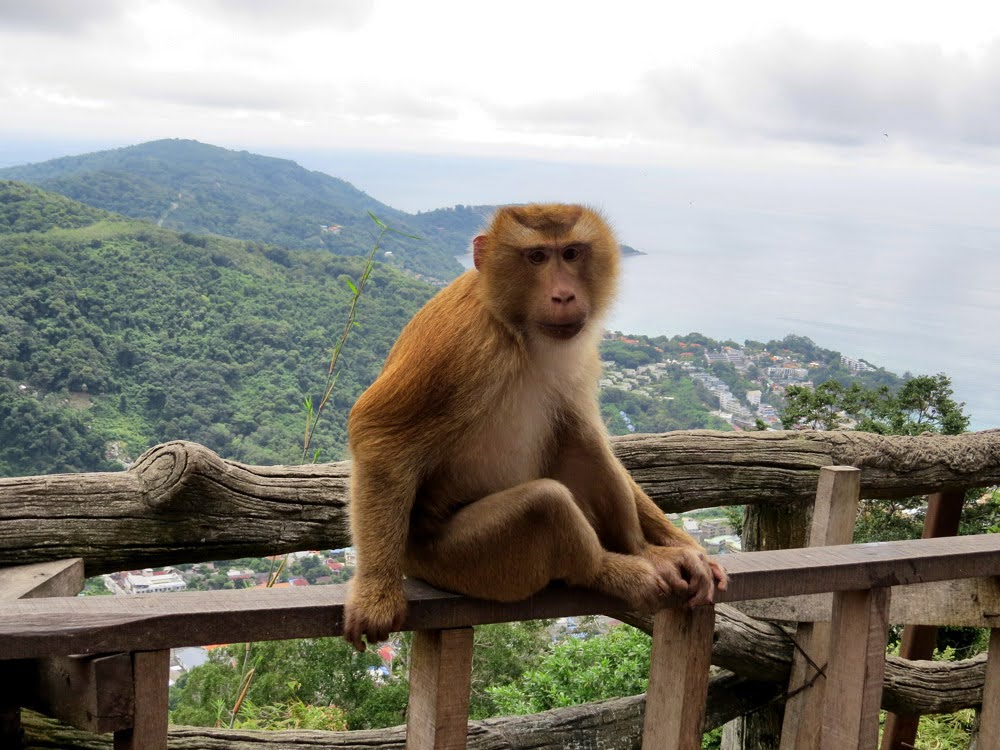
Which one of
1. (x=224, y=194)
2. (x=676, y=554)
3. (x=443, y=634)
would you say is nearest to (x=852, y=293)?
(x=224, y=194)

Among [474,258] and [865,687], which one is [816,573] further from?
[474,258]

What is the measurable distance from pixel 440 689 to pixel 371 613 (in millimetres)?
216

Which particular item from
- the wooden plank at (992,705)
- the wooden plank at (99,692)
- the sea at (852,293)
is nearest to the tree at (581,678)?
the wooden plank at (992,705)

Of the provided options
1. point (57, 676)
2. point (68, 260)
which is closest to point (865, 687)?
point (57, 676)

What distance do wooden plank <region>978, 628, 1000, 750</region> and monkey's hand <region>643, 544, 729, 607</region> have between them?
36.4 inches

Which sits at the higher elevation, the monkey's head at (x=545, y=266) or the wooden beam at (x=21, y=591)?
the monkey's head at (x=545, y=266)

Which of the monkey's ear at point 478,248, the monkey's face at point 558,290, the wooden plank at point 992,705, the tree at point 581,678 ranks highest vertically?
the monkey's ear at point 478,248

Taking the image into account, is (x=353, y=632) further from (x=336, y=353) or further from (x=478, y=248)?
(x=336, y=353)

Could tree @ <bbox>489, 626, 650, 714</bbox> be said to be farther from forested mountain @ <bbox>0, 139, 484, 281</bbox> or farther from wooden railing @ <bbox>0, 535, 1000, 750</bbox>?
forested mountain @ <bbox>0, 139, 484, 281</bbox>

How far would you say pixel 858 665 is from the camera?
76.4 inches

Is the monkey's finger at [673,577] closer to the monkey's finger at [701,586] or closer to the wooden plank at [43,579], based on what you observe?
the monkey's finger at [701,586]

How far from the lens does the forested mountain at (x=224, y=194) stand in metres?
14.8

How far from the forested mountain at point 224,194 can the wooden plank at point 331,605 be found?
9.69 meters

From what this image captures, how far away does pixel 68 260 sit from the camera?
41.8ft
